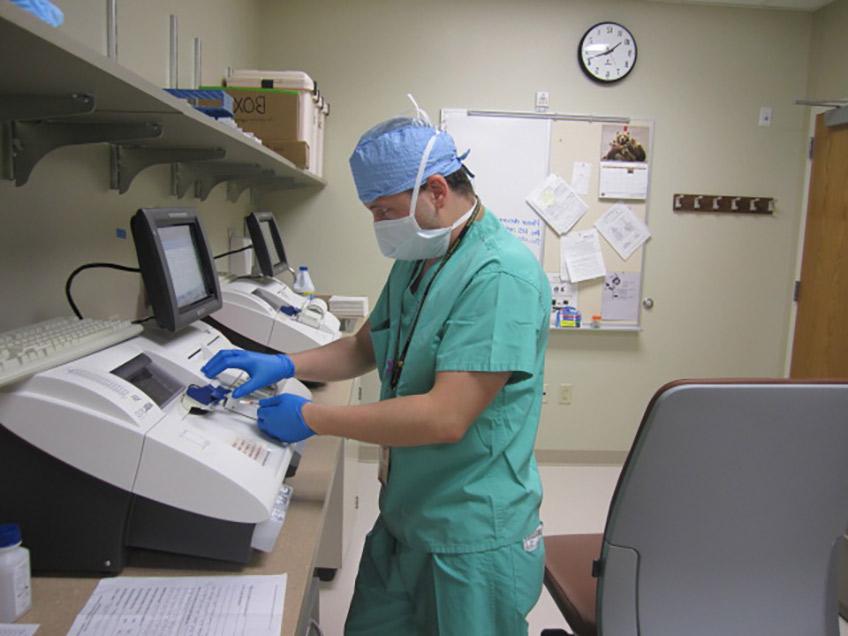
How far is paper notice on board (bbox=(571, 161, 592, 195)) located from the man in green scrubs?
7.20 feet

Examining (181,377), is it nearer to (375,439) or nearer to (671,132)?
(375,439)

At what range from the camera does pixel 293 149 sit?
2441 millimetres

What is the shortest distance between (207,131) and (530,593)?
1108mm

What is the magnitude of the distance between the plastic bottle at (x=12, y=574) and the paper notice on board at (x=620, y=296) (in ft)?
9.95

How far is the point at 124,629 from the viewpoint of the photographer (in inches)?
28.9

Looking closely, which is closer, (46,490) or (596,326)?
(46,490)

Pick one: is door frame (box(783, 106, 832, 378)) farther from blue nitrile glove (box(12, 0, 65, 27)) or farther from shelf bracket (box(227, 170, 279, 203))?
blue nitrile glove (box(12, 0, 65, 27))

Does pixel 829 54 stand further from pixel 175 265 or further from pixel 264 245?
pixel 175 265

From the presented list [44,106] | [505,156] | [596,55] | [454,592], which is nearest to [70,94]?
[44,106]

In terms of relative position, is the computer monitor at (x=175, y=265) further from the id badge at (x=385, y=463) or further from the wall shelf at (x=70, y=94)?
the id badge at (x=385, y=463)

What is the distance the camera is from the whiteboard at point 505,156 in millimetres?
3217

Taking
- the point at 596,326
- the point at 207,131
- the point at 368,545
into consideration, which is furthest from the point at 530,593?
the point at 596,326

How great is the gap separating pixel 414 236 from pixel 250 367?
41 centimetres

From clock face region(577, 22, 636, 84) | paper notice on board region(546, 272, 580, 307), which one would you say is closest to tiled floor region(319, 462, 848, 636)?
paper notice on board region(546, 272, 580, 307)
